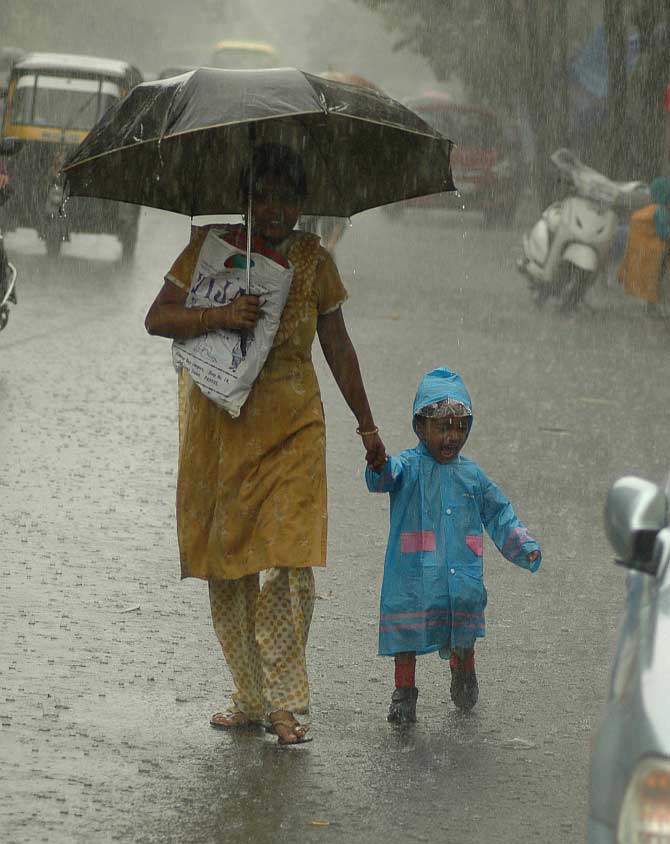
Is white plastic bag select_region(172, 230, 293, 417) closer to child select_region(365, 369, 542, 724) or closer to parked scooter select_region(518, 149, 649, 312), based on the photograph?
child select_region(365, 369, 542, 724)

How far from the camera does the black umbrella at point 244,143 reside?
4656 millimetres

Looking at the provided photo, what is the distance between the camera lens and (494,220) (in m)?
31.5

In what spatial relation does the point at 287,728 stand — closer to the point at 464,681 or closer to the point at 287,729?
the point at 287,729

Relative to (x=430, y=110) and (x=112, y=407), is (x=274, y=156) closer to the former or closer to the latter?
(x=112, y=407)

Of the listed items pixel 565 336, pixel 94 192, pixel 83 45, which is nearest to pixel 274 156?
pixel 94 192

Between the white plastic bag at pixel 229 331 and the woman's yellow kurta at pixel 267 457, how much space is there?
63 millimetres

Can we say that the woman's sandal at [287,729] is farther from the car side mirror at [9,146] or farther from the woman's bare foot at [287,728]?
the car side mirror at [9,146]

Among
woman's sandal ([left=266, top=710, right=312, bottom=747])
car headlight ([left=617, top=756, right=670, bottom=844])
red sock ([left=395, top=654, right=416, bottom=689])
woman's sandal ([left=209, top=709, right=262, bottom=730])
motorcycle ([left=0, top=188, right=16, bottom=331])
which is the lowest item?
motorcycle ([left=0, top=188, right=16, bottom=331])

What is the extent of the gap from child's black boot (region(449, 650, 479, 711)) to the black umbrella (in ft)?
4.53

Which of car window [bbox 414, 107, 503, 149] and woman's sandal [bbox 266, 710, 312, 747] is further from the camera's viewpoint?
car window [bbox 414, 107, 503, 149]

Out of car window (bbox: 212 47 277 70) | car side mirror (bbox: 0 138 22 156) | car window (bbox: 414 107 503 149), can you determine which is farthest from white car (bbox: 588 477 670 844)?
car window (bbox: 212 47 277 70)

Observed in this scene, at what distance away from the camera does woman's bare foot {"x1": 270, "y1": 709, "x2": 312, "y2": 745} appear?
15.9 feet

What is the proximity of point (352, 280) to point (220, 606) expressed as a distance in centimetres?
1523

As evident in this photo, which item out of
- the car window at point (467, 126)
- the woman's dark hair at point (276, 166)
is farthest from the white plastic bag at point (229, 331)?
the car window at point (467, 126)
